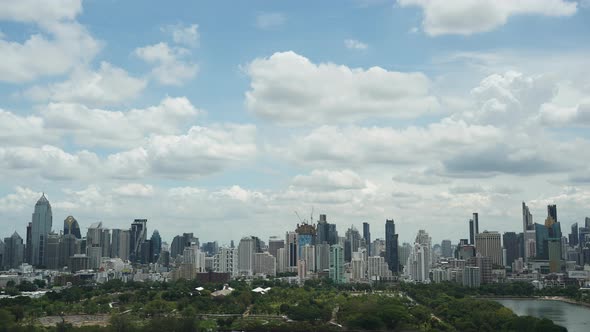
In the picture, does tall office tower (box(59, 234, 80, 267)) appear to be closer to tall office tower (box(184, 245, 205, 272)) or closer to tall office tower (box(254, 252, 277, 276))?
tall office tower (box(184, 245, 205, 272))

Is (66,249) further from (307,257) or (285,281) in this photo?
(285,281)

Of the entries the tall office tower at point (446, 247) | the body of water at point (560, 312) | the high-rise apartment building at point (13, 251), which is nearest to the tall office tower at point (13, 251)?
the high-rise apartment building at point (13, 251)

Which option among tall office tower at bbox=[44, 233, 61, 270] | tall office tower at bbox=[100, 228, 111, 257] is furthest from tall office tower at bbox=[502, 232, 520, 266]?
tall office tower at bbox=[44, 233, 61, 270]

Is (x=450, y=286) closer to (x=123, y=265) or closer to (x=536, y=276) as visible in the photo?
(x=536, y=276)

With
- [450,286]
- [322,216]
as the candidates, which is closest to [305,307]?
[450,286]

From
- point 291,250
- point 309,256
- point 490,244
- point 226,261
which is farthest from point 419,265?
point 226,261

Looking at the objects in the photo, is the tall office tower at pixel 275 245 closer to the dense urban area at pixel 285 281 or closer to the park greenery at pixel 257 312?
the dense urban area at pixel 285 281
